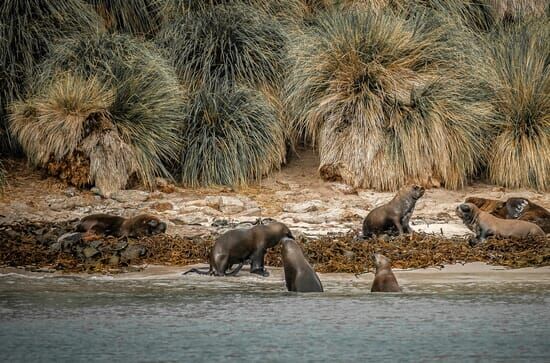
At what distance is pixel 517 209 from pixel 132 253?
380 centimetres

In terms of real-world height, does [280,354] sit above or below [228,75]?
below

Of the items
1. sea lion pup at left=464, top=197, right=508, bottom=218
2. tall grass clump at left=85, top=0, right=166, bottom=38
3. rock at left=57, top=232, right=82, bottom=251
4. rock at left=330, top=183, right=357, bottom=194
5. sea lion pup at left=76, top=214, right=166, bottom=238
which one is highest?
tall grass clump at left=85, top=0, right=166, bottom=38

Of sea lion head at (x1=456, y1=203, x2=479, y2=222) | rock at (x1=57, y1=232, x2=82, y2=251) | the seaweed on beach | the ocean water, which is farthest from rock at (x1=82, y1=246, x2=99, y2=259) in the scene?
sea lion head at (x1=456, y1=203, x2=479, y2=222)

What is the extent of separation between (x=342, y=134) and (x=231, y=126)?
121 cm

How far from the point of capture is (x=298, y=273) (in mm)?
6984

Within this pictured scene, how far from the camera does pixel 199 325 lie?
227 inches

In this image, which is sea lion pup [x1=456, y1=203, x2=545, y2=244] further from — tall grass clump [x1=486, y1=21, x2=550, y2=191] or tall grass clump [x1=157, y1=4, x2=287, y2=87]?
tall grass clump [x1=157, y1=4, x2=287, y2=87]

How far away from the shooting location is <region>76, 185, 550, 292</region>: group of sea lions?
7047 millimetres

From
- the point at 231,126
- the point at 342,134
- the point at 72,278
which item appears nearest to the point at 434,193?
the point at 342,134

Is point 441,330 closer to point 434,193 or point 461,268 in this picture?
point 461,268

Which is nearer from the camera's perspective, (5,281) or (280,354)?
(280,354)

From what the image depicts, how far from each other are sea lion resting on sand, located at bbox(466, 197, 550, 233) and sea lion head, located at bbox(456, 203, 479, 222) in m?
0.57

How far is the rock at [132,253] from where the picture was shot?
825 cm

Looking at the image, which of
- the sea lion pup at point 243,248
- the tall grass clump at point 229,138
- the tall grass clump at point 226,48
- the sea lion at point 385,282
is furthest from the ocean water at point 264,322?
the tall grass clump at point 226,48
